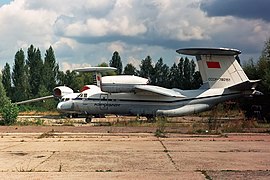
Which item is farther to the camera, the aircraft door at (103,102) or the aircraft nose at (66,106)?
the aircraft nose at (66,106)

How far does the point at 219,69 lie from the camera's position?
37531 millimetres

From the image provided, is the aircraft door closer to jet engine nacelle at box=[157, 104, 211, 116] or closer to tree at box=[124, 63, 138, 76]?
jet engine nacelle at box=[157, 104, 211, 116]

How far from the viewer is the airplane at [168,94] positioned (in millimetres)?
36406

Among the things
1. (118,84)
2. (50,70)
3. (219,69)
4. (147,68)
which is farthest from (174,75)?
(118,84)

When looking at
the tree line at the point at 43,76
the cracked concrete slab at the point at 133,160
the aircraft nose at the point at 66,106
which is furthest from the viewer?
the tree line at the point at 43,76

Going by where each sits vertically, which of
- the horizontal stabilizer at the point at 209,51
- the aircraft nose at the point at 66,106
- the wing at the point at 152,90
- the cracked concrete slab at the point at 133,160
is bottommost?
the cracked concrete slab at the point at 133,160

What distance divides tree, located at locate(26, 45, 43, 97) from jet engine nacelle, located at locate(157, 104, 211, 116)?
6401 centimetres

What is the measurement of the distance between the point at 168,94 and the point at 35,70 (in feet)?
221

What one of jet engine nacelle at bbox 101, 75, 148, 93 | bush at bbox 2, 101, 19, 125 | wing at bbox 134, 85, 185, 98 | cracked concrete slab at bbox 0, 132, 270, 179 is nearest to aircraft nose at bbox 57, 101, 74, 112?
jet engine nacelle at bbox 101, 75, 148, 93

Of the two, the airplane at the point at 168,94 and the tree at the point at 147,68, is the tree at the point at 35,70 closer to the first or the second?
the tree at the point at 147,68

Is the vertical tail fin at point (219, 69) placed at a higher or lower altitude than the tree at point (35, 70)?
lower

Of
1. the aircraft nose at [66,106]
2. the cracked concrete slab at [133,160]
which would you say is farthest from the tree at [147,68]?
the cracked concrete slab at [133,160]

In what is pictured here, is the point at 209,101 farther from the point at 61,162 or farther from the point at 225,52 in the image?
the point at 61,162

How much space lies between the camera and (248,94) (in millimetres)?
35656
